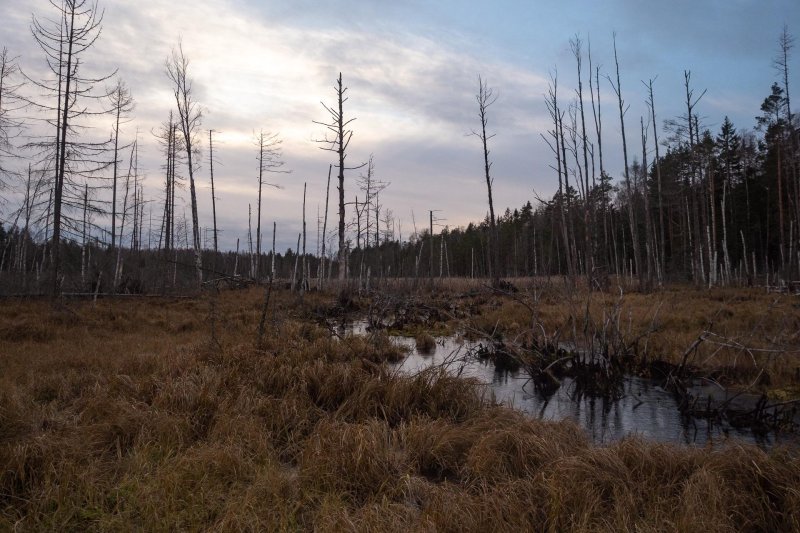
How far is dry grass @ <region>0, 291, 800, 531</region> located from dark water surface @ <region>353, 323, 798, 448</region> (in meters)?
0.93

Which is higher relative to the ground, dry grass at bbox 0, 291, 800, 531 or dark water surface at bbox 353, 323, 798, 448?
dry grass at bbox 0, 291, 800, 531

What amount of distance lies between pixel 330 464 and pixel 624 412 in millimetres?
4530

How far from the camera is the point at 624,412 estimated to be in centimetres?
636

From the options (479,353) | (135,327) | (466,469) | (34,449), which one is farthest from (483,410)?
(135,327)

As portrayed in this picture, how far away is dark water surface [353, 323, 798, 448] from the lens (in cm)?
525

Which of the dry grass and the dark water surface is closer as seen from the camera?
the dry grass

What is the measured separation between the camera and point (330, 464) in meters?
3.74

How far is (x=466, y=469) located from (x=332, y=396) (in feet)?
7.76

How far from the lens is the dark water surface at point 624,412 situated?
17.2 ft

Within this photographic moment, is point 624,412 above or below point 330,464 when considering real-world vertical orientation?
below

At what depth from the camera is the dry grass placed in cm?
298

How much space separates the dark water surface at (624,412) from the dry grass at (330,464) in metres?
0.93

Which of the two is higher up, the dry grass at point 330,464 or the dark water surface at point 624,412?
the dry grass at point 330,464

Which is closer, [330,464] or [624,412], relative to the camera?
[330,464]
